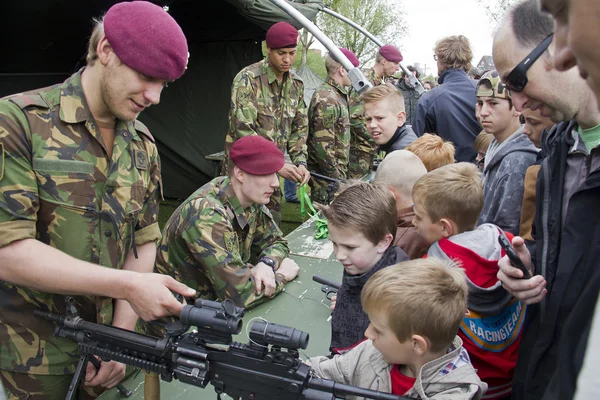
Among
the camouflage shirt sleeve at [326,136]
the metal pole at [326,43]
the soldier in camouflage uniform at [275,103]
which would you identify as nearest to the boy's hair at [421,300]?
the soldier in camouflage uniform at [275,103]

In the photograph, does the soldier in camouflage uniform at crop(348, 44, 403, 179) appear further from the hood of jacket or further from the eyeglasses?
the eyeglasses

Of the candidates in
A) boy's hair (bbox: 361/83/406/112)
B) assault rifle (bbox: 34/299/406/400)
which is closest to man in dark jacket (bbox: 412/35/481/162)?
boy's hair (bbox: 361/83/406/112)

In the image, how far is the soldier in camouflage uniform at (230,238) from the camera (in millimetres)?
2438

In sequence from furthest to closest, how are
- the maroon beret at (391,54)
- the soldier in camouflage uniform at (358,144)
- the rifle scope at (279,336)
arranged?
the maroon beret at (391,54) → the soldier in camouflage uniform at (358,144) → the rifle scope at (279,336)

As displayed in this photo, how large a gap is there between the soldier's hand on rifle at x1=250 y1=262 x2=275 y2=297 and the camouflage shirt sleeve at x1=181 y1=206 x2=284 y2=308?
0.19ft

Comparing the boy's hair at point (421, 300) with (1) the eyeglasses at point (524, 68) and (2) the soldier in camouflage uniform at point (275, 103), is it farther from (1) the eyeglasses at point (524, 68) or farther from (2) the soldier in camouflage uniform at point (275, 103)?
(2) the soldier in camouflage uniform at point (275, 103)

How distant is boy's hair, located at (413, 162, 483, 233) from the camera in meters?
1.94

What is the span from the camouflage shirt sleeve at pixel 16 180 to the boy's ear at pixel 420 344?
1279 millimetres

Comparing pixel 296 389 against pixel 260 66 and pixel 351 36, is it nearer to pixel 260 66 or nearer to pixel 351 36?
pixel 260 66

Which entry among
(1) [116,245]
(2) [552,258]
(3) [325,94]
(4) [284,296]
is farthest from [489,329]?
(3) [325,94]

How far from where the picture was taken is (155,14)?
165cm

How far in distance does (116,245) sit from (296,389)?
0.91m

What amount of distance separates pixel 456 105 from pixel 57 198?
3.58m

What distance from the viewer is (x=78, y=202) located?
5.46 feet
